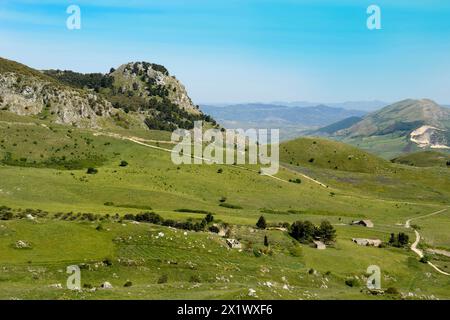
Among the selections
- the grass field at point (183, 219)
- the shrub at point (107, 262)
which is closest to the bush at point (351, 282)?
the grass field at point (183, 219)

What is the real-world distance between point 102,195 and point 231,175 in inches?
1828

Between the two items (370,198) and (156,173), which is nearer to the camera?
(156,173)

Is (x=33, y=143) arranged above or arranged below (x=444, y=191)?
above

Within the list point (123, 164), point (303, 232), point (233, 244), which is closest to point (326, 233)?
point (303, 232)

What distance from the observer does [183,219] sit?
88562 millimetres

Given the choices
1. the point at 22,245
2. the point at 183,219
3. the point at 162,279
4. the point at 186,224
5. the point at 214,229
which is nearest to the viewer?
the point at 162,279

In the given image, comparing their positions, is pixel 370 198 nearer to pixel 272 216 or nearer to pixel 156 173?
pixel 272 216

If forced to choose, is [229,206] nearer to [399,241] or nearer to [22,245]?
[399,241]

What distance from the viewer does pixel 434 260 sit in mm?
85188

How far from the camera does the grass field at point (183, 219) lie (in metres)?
53.3

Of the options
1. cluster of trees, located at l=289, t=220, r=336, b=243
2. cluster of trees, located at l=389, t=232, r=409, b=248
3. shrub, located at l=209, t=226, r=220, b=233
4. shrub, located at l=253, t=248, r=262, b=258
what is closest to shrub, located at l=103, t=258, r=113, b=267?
shrub, located at l=253, t=248, r=262, b=258

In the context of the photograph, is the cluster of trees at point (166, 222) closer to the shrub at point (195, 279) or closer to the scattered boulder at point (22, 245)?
the scattered boulder at point (22, 245)
